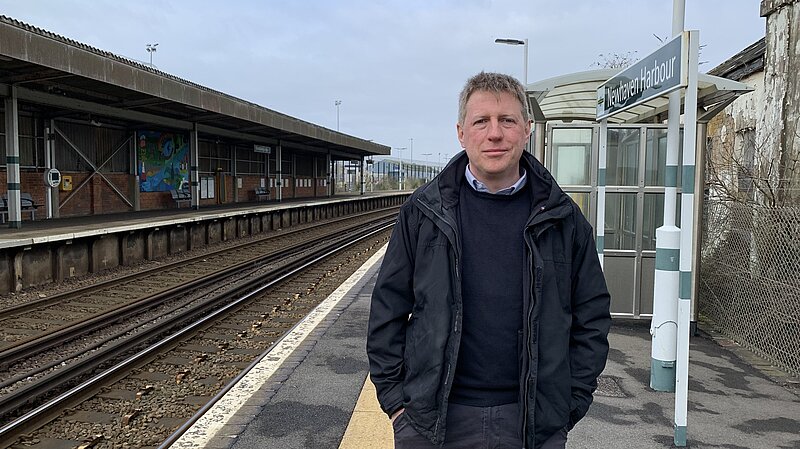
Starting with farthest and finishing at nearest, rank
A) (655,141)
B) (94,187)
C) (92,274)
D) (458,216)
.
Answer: (94,187) < (92,274) < (655,141) < (458,216)

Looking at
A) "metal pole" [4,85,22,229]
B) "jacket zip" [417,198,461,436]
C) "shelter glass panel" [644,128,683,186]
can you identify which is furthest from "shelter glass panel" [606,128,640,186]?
"metal pole" [4,85,22,229]

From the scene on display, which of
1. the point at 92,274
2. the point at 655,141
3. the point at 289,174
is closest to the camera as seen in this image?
the point at 655,141

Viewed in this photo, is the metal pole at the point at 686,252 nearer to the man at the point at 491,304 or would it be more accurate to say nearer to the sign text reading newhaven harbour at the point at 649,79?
the sign text reading newhaven harbour at the point at 649,79

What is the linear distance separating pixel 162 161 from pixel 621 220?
21.6 meters

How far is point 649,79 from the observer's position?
418 cm

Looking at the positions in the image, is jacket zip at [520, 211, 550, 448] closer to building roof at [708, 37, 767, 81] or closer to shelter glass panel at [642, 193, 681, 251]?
shelter glass panel at [642, 193, 681, 251]

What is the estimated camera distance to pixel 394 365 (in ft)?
7.12

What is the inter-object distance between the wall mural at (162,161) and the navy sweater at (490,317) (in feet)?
77.3

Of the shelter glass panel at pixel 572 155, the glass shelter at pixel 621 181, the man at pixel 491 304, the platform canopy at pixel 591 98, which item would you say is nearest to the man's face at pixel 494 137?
the man at pixel 491 304

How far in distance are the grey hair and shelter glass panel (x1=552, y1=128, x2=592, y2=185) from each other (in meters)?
5.09

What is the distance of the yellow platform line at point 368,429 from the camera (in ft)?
12.2

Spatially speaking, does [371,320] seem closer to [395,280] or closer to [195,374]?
[395,280]

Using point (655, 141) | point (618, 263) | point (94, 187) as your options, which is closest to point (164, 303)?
point (618, 263)

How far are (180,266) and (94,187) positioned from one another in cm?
895
